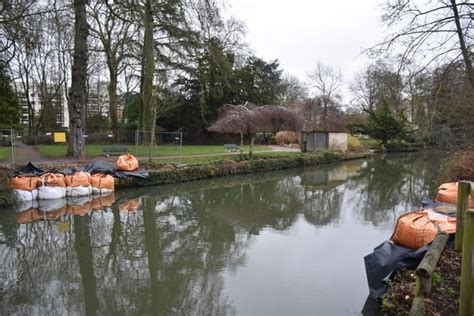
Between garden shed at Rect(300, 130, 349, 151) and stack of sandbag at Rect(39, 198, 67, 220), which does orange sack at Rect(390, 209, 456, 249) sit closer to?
stack of sandbag at Rect(39, 198, 67, 220)

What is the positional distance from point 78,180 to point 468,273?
10.3 meters

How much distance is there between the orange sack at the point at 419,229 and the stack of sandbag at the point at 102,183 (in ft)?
29.8

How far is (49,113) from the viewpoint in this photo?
34.1 metres

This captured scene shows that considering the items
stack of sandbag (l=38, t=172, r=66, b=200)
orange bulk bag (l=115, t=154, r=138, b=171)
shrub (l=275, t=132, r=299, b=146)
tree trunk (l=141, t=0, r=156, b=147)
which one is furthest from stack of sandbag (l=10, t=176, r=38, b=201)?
shrub (l=275, t=132, r=299, b=146)

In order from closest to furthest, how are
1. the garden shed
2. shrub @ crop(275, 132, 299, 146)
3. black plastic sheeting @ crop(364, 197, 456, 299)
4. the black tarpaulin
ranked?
black plastic sheeting @ crop(364, 197, 456, 299)
the black tarpaulin
the garden shed
shrub @ crop(275, 132, 299, 146)

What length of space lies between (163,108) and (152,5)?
13886mm

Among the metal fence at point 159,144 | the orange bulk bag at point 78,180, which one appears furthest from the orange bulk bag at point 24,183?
the metal fence at point 159,144

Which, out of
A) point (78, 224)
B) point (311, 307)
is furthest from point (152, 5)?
point (311, 307)

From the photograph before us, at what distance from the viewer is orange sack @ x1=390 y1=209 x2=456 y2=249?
4.61 m

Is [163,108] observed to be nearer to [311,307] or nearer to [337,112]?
[337,112]

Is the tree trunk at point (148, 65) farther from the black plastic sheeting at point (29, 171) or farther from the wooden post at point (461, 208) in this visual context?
the wooden post at point (461, 208)

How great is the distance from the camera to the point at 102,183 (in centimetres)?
1170

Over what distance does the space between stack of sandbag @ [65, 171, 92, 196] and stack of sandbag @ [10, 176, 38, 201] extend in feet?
2.77

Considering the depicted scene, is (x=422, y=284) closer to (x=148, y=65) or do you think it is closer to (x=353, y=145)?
(x=148, y=65)
